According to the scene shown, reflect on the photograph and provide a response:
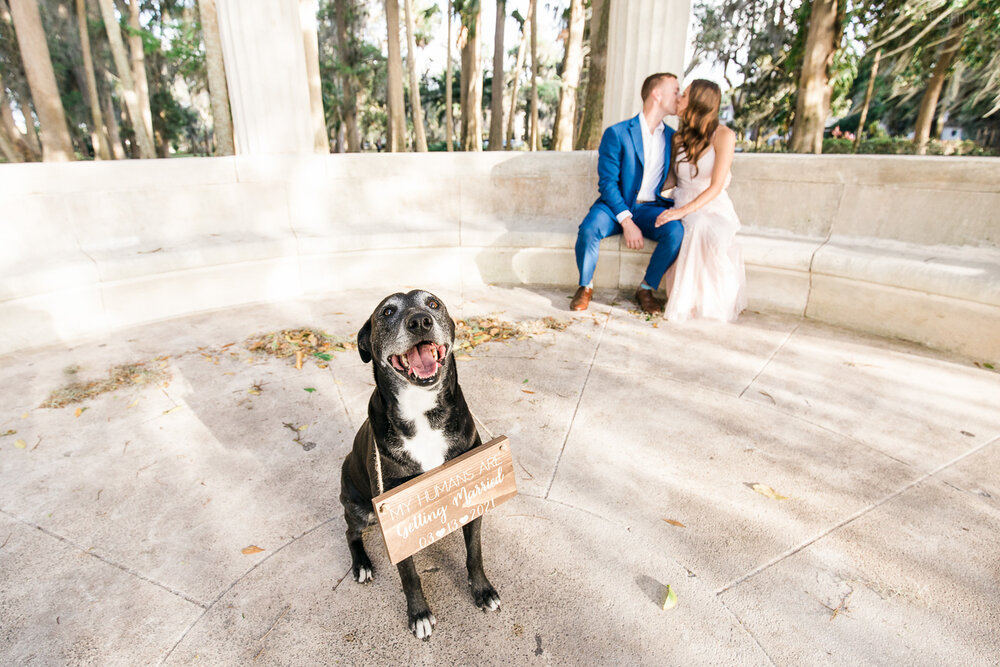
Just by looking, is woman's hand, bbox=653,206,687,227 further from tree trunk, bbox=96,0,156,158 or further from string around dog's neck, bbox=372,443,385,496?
tree trunk, bbox=96,0,156,158

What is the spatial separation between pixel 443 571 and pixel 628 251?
14.8 ft

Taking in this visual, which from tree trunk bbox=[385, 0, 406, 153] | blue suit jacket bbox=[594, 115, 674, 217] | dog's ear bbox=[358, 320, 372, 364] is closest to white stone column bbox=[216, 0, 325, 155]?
blue suit jacket bbox=[594, 115, 674, 217]

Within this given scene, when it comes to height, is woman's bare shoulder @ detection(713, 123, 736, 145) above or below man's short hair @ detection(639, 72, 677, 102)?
below

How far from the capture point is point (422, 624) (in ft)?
6.31

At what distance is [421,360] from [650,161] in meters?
4.53

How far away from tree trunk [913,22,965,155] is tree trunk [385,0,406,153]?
15239 mm

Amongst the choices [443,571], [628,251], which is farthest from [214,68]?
[443,571]

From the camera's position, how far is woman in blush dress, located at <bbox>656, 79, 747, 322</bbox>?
489 cm

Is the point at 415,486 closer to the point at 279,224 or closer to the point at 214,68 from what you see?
the point at 279,224

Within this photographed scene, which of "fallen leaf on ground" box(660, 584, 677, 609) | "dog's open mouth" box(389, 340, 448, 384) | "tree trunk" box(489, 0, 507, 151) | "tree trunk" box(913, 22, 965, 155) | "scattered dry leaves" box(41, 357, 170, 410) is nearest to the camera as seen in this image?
"dog's open mouth" box(389, 340, 448, 384)

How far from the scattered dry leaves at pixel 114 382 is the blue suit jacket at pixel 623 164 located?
172 inches

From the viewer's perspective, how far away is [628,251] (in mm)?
5898

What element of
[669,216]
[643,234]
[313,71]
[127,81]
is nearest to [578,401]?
[669,216]

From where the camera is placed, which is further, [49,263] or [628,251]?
[628,251]
